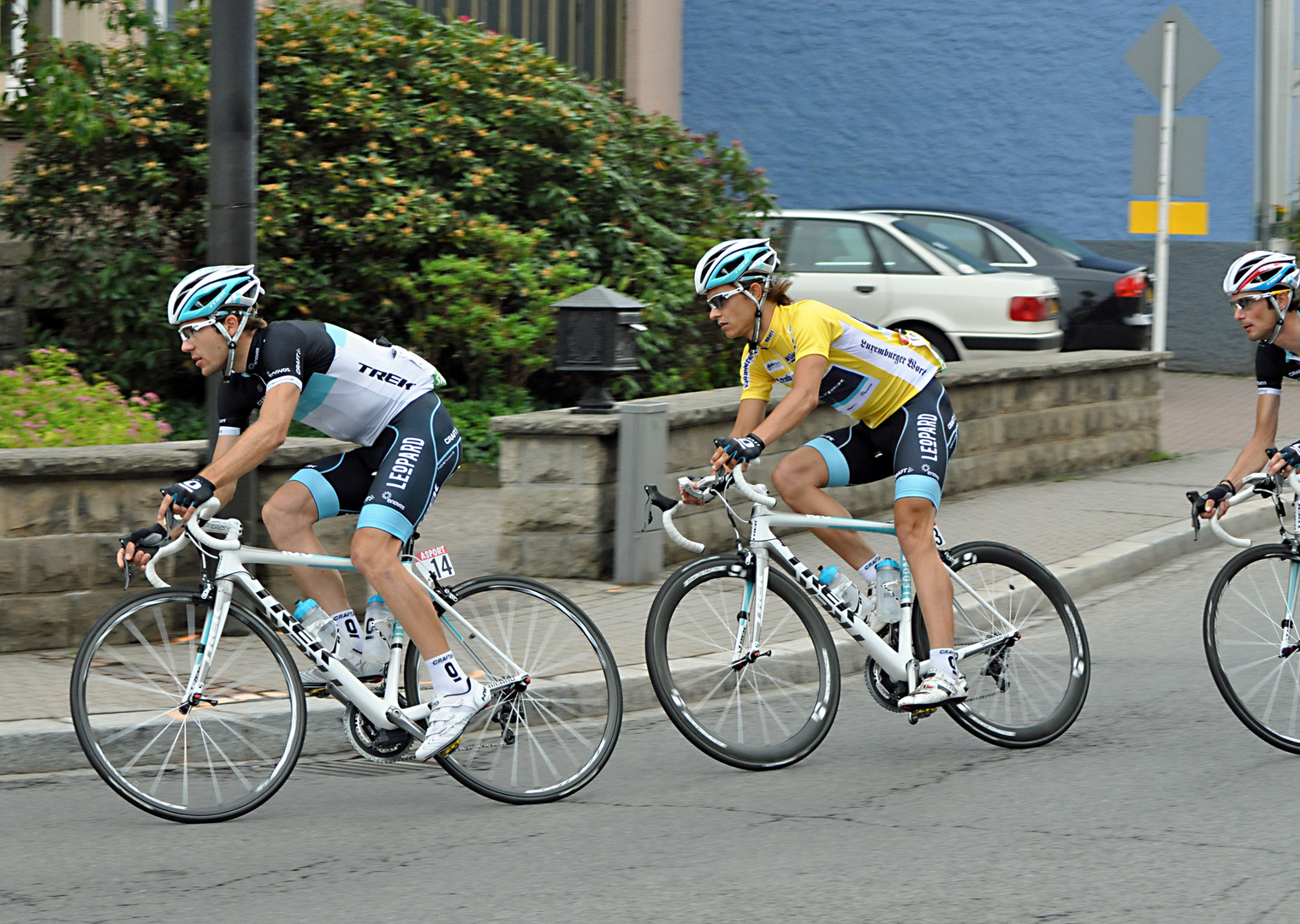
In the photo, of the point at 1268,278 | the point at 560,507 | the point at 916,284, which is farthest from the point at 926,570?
the point at 916,284

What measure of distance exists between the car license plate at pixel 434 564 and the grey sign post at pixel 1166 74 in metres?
9.03

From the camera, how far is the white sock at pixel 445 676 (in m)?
5.33

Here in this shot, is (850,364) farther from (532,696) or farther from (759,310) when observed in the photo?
(532,696)

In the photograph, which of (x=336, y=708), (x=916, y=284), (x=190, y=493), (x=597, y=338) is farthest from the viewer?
(x=916, y=284)

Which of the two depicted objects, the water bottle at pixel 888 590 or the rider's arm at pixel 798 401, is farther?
the water bottle at pixel 888 590

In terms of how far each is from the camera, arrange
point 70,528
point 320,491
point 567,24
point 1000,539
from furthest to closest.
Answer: point 567,24 < point 1000,539 < point 70,528 < point 320,491

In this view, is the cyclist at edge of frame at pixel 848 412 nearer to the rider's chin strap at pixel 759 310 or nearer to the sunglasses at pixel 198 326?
the rider's chin strap at pixel 759 310

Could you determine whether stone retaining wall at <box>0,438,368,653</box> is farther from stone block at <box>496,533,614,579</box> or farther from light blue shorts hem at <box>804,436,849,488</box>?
light blue shorts hem at <box>804,436,849,488</box>

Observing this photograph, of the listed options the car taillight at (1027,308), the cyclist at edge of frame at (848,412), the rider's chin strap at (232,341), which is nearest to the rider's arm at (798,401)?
the cyclist at edge of frame at (848,412)

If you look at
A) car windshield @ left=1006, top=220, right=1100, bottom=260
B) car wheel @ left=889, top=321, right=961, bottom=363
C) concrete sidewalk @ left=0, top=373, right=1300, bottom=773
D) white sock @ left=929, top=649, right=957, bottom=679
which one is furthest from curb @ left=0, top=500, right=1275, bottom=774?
car windshield @ left=1006, top=220, right=1100, bottom=260

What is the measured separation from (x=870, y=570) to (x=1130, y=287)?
10478 millimetres

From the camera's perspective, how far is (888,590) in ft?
19.7

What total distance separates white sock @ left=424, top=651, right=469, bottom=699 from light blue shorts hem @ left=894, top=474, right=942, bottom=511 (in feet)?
5.36

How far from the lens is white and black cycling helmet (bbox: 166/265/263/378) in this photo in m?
5.11
